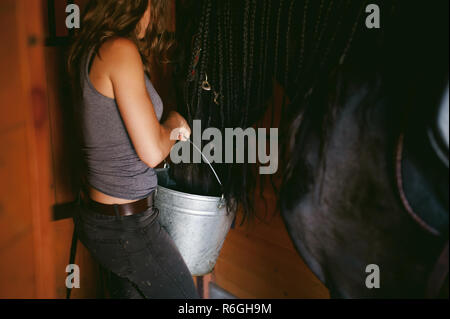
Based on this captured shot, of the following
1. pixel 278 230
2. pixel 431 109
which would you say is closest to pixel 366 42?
pixel 431 109

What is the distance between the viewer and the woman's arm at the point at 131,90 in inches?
32.7

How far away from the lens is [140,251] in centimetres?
98

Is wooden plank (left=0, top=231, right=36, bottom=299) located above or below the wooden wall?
below

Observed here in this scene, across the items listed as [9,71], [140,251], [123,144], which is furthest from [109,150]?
[9,71]

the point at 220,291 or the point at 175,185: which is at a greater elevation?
the point at 175,185

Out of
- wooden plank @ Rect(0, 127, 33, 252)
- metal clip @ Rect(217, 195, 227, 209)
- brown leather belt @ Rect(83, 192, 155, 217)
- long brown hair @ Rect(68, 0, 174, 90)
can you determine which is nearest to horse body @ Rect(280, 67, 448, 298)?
metal clip @ Rect(217, 195, 227, 209)

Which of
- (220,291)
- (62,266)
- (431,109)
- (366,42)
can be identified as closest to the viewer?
(431,109)

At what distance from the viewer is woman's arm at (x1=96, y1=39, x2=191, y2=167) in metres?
0.83

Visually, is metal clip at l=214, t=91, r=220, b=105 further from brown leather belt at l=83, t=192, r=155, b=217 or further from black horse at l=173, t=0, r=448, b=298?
brown leather belt at l=83, t=192, r=155, b=217

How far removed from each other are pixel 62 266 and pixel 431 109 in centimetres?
161

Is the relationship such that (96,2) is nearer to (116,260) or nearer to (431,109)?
(116,260)

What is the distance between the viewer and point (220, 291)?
175 centimetres

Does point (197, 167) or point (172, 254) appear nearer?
point (172, 254)
